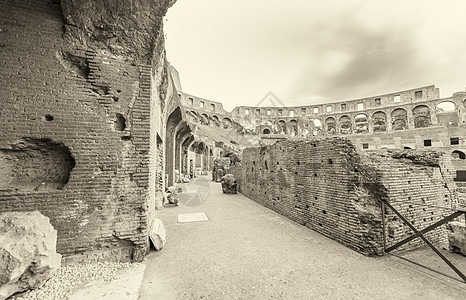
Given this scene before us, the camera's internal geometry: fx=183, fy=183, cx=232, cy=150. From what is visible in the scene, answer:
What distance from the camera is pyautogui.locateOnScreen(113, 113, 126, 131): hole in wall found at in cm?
379

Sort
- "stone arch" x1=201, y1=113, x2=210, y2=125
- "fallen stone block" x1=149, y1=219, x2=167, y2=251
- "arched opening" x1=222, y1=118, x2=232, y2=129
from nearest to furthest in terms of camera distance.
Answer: "fallen stone block" x1=149, y1=219, x2=167, y2=251
"stone arch" x1=201, y1=113, x2=210, y2=125
"arched opening" x1=222, y1=118, x2=232, y2=129

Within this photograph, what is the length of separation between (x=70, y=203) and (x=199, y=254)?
8.62ft

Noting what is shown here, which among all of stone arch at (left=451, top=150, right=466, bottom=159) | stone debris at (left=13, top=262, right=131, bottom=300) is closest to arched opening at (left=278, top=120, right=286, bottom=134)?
stone arch at (left=451, top=150, right=466, bottom=159)

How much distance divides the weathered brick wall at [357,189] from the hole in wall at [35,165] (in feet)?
18.8

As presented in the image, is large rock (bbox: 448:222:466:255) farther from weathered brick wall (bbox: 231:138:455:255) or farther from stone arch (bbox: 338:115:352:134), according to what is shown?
stone arch (bbox: 338:115:352:134)

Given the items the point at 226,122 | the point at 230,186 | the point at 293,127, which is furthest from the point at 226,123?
the point at 230,186

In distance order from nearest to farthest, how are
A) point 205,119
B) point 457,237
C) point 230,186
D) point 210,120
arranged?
1. point 457,237
2. point 230,186
3. point 205,119
4. point 210,120

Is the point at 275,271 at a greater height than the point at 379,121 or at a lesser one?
lesser

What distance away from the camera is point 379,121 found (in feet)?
130

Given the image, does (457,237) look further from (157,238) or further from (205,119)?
(205,119)

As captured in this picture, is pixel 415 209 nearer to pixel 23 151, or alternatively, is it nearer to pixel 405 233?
pixel 405 233

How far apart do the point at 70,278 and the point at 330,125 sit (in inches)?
1991

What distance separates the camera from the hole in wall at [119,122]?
12.4ft

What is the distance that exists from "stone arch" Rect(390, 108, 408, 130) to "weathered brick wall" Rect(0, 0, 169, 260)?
154 ft
